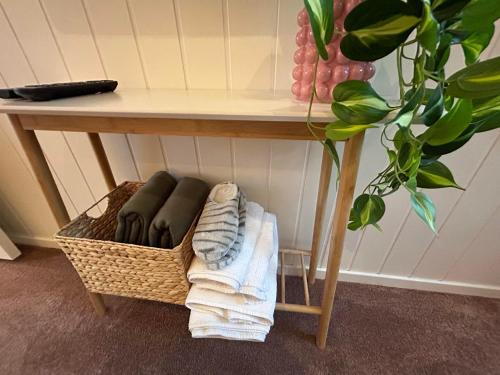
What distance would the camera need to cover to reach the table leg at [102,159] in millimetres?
845

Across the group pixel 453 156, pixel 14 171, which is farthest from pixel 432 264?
pixel 14 171

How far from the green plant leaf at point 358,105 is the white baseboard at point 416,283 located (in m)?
0.88

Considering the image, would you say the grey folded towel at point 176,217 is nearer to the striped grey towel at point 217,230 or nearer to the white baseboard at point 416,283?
the striped grey towel at point 217,230

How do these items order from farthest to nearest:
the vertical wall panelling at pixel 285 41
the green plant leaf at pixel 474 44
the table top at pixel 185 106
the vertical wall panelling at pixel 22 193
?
1. the vertical wall panelling at pixel 22 193
2. the vertical wall panelling at pixel 285 41
3. the table top at pixel 185 106
4. the green plant leaf at pixel 474 44

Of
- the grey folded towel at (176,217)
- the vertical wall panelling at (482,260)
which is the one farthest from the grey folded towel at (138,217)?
the vertical wall panelling at (482,260)

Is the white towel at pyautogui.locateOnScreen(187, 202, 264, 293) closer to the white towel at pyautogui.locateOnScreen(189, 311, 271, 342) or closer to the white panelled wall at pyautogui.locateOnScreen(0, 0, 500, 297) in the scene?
the white towel at pyautogui.locateOnScreen(189, 311, 271, 342)

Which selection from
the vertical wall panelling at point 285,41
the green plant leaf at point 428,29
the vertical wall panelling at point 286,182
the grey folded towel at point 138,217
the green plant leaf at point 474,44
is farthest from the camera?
the vertical wall panelling at point 286,182

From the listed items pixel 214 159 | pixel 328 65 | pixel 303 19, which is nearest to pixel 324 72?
pixel 328 65

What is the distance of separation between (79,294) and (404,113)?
135cm

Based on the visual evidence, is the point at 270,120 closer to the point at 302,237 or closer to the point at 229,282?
the point at 229,282

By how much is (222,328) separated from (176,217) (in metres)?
0.35

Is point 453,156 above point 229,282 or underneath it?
above

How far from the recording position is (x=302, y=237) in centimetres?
101

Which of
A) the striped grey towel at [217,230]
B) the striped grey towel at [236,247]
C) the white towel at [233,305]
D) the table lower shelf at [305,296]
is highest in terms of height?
the striped grey towel at [217,230]
